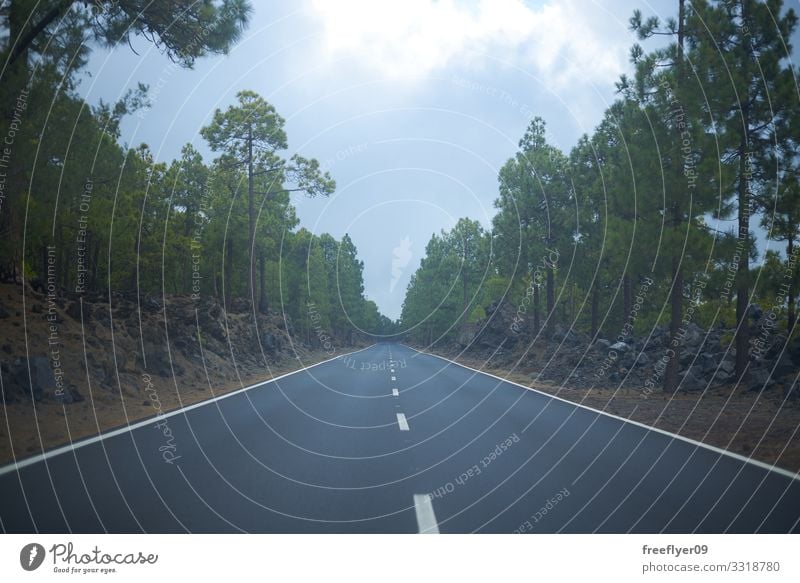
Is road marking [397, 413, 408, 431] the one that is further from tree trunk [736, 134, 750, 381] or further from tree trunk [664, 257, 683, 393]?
tree trunk [736, 134, 750, 381]

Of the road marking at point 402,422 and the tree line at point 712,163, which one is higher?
the tree line at point 712,163

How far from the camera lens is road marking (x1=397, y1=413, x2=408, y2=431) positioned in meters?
10.7

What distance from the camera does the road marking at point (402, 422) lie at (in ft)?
35.1

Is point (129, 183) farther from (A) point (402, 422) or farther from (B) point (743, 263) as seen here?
(B) point (743, 263)

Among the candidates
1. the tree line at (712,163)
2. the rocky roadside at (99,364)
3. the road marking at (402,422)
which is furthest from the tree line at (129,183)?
the tree line at (712,163)

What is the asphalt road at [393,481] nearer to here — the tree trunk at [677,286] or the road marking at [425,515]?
the road marking at [425,515]

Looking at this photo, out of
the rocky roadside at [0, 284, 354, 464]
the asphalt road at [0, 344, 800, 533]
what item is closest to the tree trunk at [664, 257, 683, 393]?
the asphalt road at [0, 344, 800, 533]

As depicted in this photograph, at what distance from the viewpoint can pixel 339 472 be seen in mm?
7062

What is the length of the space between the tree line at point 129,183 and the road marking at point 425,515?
716 cm

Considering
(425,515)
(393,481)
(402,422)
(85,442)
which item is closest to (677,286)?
(402,422)

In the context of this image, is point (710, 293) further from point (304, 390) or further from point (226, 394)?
point (226, 394)

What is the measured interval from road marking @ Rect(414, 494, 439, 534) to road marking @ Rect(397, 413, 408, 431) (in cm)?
477

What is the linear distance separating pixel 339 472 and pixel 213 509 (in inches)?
81.0

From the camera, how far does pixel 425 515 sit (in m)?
5.21
